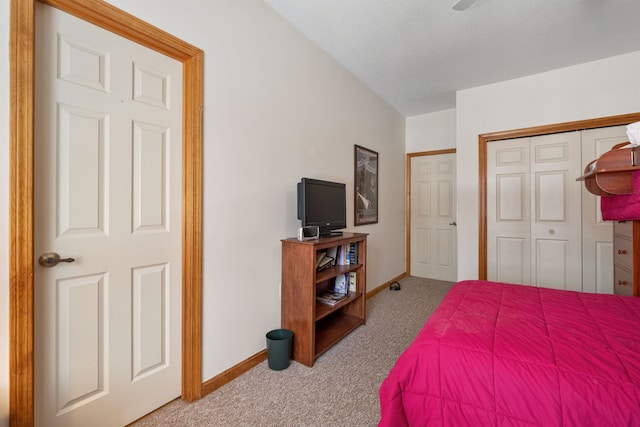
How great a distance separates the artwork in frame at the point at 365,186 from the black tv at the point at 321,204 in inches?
28.2

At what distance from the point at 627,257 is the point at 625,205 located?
0.50 meters

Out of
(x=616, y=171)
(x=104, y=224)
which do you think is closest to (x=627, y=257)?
(x=616, y=171)

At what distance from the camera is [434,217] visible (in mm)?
4395

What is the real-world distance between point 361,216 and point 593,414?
2.65 m

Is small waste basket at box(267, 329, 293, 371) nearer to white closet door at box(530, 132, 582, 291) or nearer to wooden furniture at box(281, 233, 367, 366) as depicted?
wooden furniture at box(281, 233, 367, 366)

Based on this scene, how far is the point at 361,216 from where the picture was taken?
343 cm

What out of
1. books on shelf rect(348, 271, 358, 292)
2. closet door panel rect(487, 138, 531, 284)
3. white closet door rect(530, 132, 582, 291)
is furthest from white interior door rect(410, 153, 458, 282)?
books on shelf rect(348, 271, 358, 292)

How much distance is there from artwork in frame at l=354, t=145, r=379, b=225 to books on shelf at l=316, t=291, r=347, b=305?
99cm

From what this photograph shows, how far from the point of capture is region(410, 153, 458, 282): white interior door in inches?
168

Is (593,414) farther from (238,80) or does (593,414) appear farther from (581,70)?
(581,70)

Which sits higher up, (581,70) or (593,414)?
(581,70)

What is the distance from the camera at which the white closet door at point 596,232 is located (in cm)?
288

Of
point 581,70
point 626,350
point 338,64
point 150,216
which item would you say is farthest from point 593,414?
point 581,70
